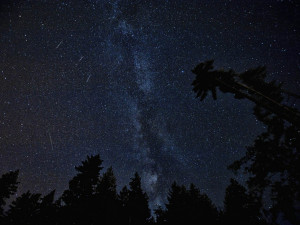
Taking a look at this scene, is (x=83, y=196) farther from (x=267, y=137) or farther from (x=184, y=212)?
(x=267, y=137)

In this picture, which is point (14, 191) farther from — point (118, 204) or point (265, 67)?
point (265, 67)

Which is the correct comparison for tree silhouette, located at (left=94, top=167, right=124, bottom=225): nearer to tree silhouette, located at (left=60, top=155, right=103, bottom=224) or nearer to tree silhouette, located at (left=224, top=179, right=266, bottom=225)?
tree silhouette, located at (left=60, top=155, right=103, bottom=224)

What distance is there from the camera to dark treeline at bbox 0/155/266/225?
16.0 meters

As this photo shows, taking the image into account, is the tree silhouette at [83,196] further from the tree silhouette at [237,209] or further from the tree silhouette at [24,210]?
the tree silhouette at [237,209]

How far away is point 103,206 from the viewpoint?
1827 cm

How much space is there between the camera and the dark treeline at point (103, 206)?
629 inches

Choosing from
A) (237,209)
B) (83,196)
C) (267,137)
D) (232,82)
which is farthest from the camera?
(237,209)

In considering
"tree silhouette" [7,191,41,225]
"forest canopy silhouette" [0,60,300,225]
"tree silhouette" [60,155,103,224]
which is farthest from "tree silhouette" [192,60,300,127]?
"tree silhouette" [7,191,41,225]

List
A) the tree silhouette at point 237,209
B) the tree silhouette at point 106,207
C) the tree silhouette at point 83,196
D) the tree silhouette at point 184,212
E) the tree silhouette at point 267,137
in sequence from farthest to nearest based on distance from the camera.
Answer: the tree silhouette at point 184,212 → the tree silhouette at point 237,209 → the tree silhouette at point 106,207 → the tree silhouette at point 83,196 → the tree silhouette at point 267,137

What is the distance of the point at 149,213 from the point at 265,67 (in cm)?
2136

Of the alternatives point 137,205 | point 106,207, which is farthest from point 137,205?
point 106,207

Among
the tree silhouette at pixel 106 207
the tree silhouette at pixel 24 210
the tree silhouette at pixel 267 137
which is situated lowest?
the tree silhouette at pixel 267 137

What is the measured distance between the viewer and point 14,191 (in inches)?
938

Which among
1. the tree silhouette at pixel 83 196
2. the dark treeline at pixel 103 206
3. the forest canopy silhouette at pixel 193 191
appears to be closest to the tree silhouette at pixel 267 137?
the forest canopy silhouette at pixel 193 191
